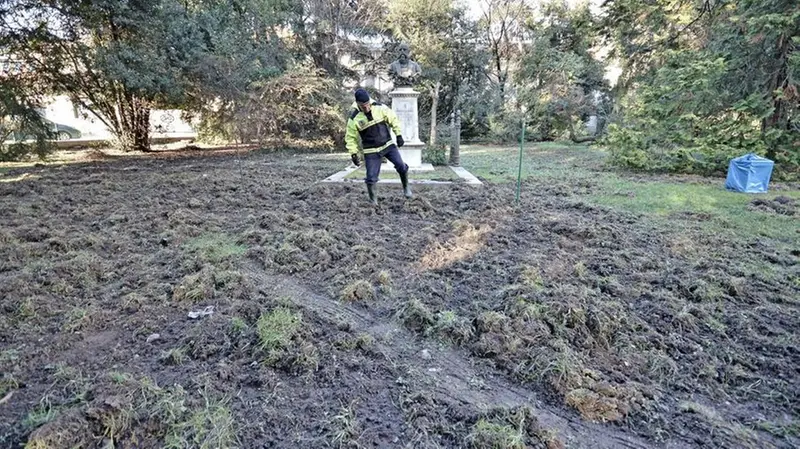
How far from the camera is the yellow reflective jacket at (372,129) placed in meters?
5.38

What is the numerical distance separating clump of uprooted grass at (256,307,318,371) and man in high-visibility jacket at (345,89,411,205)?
125 inches

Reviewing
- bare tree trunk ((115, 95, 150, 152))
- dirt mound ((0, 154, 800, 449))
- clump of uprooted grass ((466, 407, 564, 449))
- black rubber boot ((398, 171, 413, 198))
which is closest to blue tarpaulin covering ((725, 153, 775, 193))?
dirt mound ((0, 154, 800, 449))

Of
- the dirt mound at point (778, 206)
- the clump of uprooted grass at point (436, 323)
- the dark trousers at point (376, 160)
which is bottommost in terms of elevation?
the clump of uprooted grass at point (436, 323)

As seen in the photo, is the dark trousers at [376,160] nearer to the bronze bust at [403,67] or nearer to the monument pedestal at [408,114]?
the monument pedestal at [408,114]

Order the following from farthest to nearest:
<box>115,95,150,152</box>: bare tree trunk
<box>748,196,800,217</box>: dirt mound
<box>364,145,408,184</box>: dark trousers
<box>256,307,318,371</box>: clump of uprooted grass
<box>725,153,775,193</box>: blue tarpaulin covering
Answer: <box>115,95,150,152</box>: bare tree trunk
<box>725,153,775,193</box>: blue tarpaulin covering
<box>364,145,408,184</box>: dark trousers
<box>748,196,800,217</box>: dirt mound
<box>256,307,318,371</box>: clump of uprooted grass

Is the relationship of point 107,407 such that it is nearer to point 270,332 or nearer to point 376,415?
point 270,332

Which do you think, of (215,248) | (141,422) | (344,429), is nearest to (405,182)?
(215,248)

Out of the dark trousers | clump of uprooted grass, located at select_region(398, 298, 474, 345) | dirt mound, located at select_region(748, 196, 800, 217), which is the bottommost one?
clump of uprooted grass, located at select_region(398, 298, 474, 345)

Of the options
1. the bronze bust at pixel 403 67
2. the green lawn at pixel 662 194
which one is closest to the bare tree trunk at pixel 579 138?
the green lawn at pixel 662 194

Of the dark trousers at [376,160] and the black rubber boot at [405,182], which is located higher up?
the dark trousers at [376,160]

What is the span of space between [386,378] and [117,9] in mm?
10375

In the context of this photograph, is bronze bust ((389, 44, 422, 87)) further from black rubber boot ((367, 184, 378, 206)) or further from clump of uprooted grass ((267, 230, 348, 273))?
clump of uprooted grass ((267, 230, 348, 273))

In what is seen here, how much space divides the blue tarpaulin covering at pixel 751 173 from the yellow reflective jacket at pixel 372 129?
17.8 ft

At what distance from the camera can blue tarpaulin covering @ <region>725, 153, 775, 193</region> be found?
6.45 m
